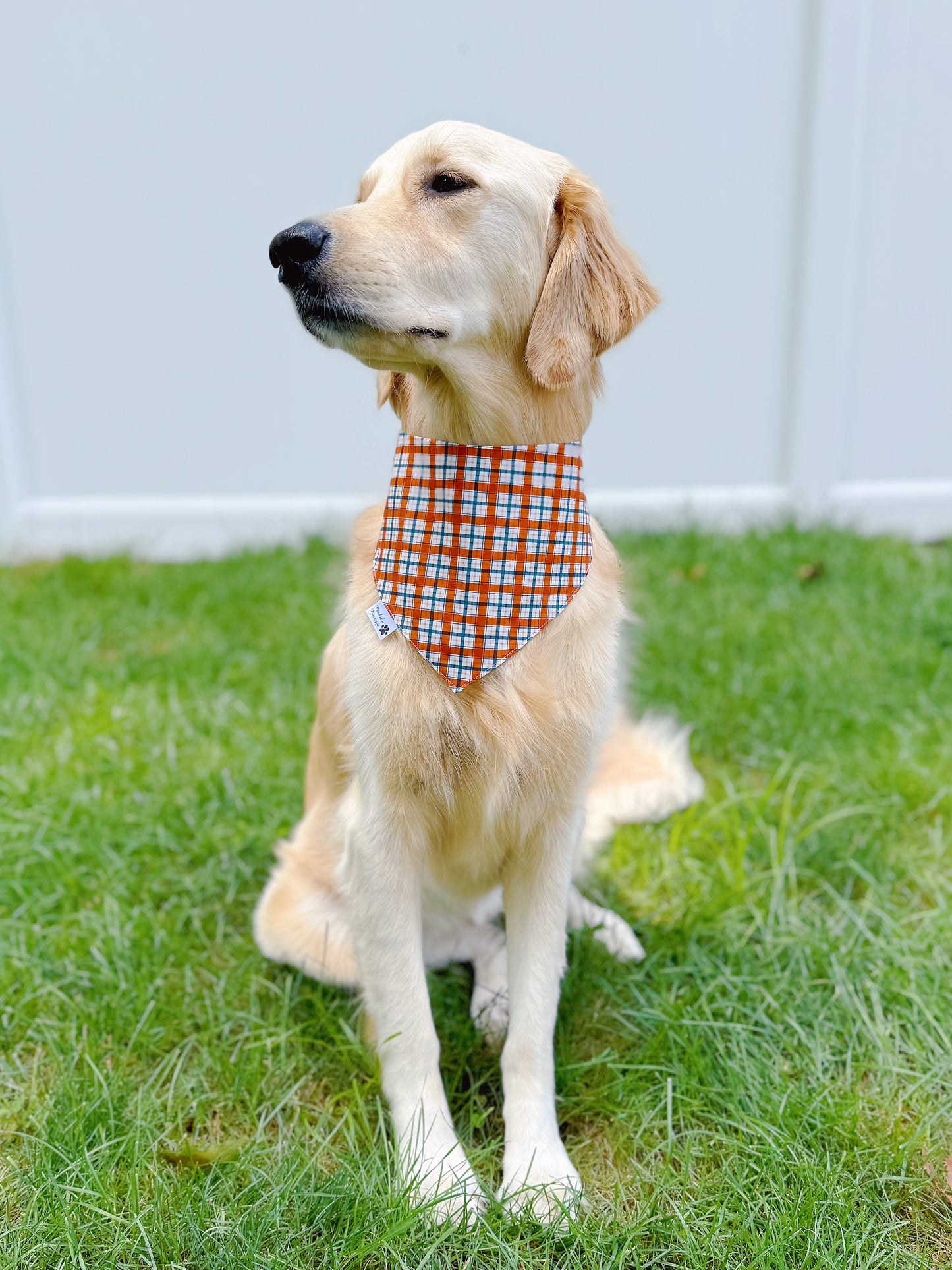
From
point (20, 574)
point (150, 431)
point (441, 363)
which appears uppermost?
point (441, 363)

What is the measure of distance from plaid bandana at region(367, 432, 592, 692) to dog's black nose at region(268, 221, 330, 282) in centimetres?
33

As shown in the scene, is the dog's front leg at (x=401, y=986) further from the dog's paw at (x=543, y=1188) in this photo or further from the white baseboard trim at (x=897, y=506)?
the white baseboard trim at (x=897, y=506)

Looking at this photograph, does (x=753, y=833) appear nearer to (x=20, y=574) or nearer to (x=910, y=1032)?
(x=910, y=1032)

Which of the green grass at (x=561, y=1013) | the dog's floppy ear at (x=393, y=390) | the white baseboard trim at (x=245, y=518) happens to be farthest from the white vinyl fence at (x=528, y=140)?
the dog's floppy ear at (x=393, y=390)

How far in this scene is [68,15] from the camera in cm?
408

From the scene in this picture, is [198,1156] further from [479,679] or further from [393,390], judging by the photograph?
[393,390]

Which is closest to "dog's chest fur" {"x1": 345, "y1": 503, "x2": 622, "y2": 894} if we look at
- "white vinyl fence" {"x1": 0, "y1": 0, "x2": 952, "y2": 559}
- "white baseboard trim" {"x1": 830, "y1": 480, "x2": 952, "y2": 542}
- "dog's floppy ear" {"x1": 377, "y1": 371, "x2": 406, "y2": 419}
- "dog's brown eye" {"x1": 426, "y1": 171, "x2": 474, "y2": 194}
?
A: "dog's floppy ear" {"x1": 377, "y1": 371, "x2": 406, "y2": 419}

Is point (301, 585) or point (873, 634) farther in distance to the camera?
point (301, 585)

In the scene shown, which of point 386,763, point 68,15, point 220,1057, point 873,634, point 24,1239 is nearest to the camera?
point 24,1239

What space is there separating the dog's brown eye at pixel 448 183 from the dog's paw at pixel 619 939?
4.42 ft

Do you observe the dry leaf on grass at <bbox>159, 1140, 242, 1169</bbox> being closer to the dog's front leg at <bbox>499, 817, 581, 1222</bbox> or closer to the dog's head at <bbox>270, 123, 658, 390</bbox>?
the dog's front leg at <bbox>499, 817, 581, 1222</bbox>

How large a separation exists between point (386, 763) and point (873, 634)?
98.3 inches

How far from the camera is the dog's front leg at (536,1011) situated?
1545mm

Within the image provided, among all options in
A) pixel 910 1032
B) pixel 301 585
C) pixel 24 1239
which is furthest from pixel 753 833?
pixel 301 585
